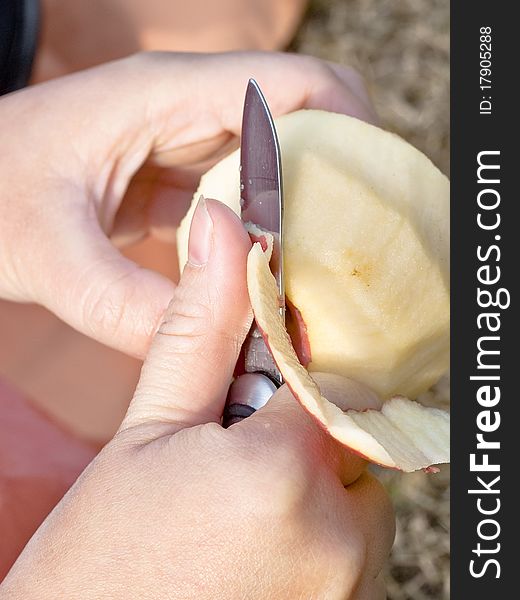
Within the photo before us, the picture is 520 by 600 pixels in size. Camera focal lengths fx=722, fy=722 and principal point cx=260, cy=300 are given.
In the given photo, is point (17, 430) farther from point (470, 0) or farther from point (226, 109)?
point (470, 0)

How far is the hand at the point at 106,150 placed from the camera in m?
0.75

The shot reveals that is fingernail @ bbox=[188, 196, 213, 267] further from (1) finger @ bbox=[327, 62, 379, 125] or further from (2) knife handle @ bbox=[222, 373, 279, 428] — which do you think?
(1) finger @ bbox=[327, 62, 379, 125]

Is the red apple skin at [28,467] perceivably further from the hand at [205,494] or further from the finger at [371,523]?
the finger at [371,523]

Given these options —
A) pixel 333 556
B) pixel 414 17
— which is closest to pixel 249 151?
pixel 333 556

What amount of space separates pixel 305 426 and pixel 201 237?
174 mm

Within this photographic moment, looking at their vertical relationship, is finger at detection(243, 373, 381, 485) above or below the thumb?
below

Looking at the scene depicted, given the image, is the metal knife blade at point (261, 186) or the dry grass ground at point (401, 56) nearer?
the metal knife blade at point (261, 186)

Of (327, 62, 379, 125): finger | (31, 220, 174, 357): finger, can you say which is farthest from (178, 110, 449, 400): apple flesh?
(327, 62, 379, 125): finger

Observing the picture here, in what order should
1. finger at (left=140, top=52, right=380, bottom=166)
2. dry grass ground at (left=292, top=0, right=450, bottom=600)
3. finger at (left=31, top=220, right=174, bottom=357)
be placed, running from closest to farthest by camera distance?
1. finger at (left=31, top=220, right=174, bottom=357)
2. finger at (left=140, top=52, right=380, bottom=166)
3. dry grass ground at (left=292, top=0, right=450, bottom=600)

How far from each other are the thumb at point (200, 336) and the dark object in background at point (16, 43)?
0.68 meters

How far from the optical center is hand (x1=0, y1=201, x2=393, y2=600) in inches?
20.6

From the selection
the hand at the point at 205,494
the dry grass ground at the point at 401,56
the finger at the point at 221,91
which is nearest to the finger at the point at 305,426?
the hand at the point at 205,494

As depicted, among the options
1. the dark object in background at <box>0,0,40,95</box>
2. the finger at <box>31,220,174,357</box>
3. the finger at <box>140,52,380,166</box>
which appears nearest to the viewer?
the finger at <box>31,220,174,357</box>

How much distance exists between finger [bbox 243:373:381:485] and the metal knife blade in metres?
0.06
